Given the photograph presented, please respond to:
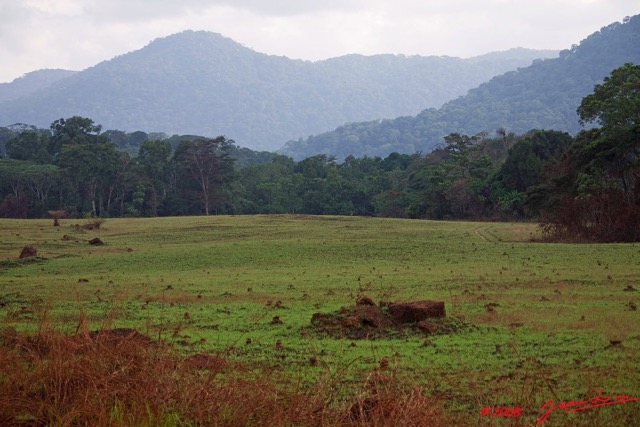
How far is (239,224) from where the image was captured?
52125mm

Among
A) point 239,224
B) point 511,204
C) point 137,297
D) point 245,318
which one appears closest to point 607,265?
point 245,318

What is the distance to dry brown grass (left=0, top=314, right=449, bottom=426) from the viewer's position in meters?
6.42

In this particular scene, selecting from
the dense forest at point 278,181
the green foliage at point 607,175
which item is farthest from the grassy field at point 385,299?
the dense forest at point 278,181

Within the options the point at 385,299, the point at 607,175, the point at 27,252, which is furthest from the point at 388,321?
the point at 607,175

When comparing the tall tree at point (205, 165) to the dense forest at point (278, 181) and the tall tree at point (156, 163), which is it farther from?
the tall tree at point (156, 163)

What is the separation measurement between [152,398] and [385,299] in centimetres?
1024

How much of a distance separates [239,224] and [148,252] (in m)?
18.8

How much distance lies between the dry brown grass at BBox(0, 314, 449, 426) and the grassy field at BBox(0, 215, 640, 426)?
426 millimetres

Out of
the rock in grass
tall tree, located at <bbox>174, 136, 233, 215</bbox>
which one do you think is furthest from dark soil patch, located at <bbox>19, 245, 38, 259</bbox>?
tall tree, located at <bbox>174, 136, 233, 215</bbox>

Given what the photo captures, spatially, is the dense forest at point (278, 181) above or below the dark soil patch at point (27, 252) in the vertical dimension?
above

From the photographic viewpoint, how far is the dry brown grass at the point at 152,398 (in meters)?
6.42

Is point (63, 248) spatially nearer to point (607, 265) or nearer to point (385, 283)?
point (385, 283)

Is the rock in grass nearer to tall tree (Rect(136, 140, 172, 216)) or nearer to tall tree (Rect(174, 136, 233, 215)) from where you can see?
tall tree (Rect(174, 136, 233, 215))

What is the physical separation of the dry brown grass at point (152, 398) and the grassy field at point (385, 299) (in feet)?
1.40
